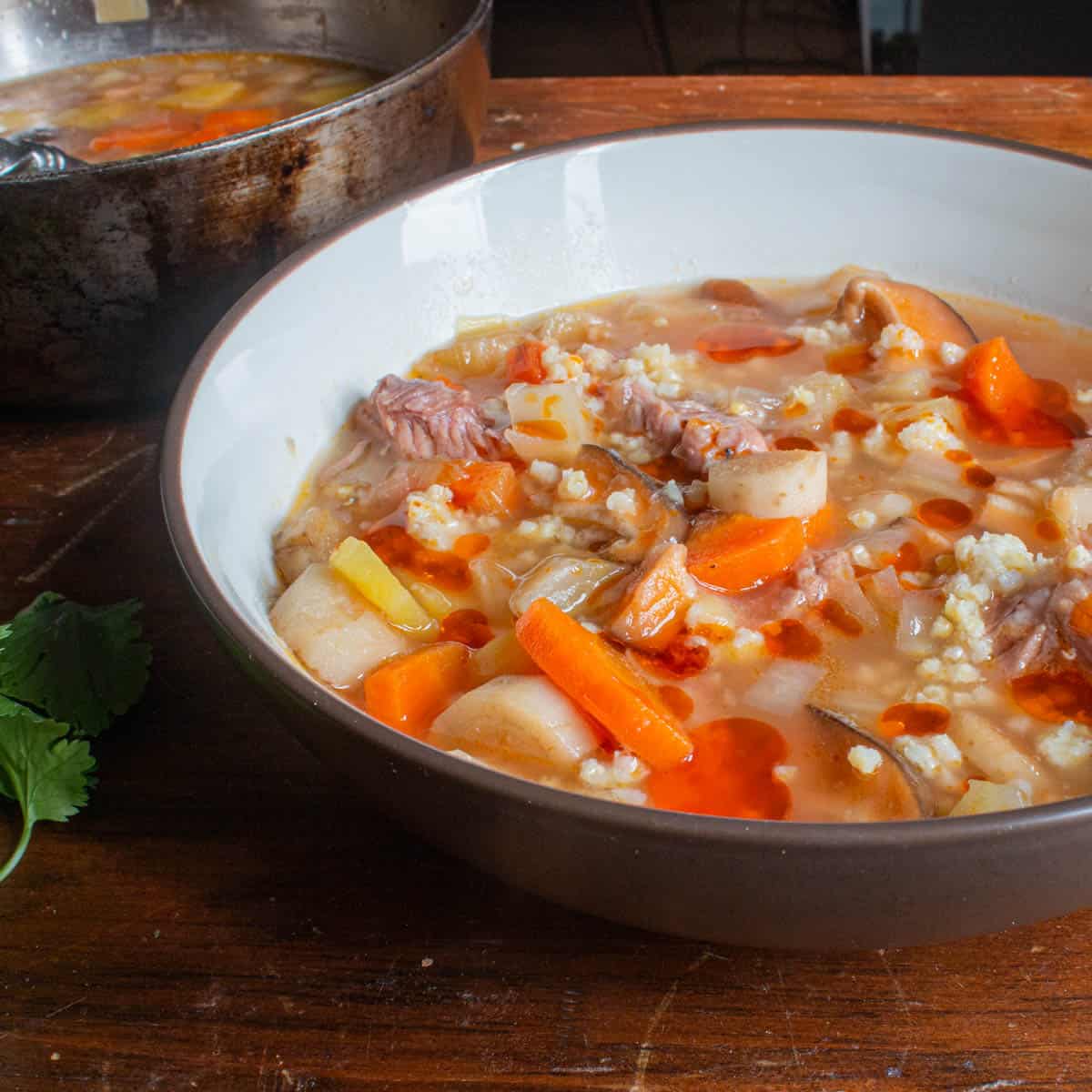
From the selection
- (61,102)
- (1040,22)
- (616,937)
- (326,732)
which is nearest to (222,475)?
(326,732)

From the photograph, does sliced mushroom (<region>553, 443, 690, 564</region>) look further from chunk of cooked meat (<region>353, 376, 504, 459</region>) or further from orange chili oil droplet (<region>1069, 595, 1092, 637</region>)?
orange chili oil droplet (<region>1069, 595, 1092, 637</region>)

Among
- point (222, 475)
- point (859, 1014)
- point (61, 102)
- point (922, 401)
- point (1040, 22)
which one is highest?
point (61, 102)

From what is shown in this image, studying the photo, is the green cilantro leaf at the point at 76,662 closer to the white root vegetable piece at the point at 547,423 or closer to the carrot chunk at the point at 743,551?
the white root vegetable piece at the point at 547,423

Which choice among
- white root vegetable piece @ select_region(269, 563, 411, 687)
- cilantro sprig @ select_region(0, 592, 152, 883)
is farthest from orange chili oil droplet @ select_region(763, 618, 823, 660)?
cilantro sprig @ select_region(0, 592, 152, 883)

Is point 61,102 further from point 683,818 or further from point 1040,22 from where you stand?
point 1040,22

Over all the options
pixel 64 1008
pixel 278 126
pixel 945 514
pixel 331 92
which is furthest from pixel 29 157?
pixel 945 514

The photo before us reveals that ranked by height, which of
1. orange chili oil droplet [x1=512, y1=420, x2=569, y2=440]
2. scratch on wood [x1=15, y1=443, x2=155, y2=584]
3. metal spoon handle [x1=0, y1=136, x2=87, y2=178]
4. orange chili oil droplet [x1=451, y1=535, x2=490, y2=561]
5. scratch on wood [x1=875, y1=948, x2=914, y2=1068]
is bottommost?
scratch on wood [x1=875, y1=948, x2=914, y2=1068]
